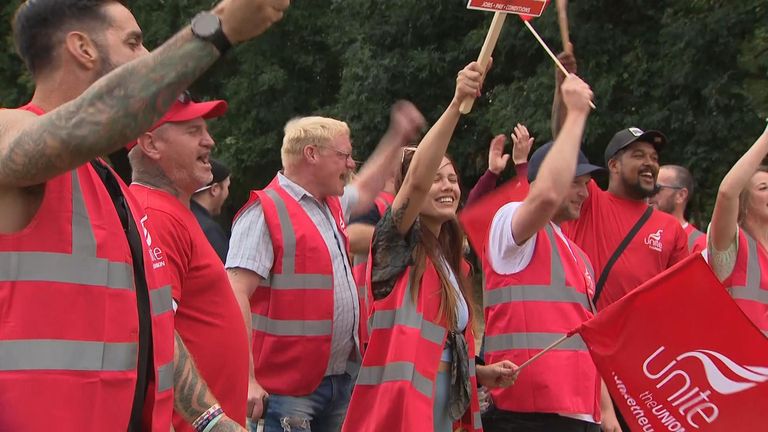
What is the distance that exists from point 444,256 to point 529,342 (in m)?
0.64

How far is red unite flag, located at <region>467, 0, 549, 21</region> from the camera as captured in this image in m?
4.99

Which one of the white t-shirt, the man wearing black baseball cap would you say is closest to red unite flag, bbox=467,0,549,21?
the man wearing black baseball cap

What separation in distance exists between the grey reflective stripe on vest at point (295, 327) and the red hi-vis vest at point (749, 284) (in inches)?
106

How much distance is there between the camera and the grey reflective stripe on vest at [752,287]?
6.84 meters

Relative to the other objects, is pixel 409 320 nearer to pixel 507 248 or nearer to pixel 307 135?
pixel 507 248

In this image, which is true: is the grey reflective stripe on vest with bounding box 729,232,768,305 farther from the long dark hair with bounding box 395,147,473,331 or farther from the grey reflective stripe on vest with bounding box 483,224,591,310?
the long dark hair with bounding box 395,147,473,331

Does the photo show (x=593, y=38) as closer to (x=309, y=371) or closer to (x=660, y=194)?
(x=660, y=194)

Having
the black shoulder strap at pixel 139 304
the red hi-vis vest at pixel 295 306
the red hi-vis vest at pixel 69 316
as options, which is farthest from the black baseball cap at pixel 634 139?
the red hi-vis vest at pixel 69 316

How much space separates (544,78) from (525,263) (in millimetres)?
13372

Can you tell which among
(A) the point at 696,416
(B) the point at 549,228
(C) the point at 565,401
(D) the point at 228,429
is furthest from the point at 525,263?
(D) the point at 228,429

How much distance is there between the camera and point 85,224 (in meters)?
2.76

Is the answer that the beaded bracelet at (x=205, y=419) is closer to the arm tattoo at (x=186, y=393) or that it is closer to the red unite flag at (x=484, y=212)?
the arm tattoo at (x=186, y=393)

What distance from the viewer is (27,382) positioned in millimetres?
2666

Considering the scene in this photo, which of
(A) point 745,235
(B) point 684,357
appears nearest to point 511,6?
(B) point 684,357
